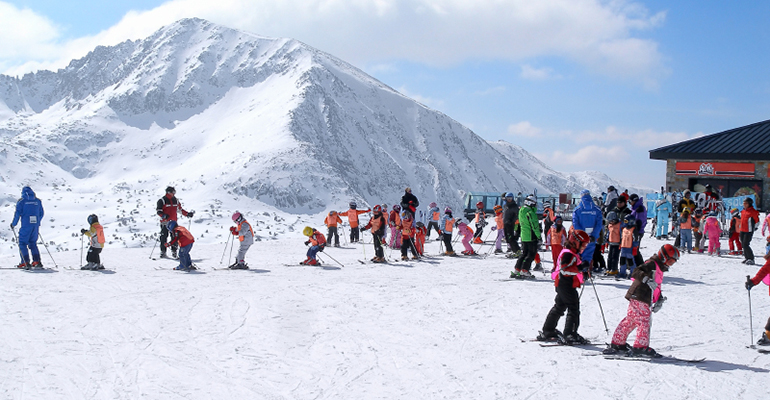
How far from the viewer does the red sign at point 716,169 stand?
99.7ft

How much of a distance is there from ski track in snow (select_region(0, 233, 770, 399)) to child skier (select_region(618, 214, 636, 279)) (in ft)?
2.13

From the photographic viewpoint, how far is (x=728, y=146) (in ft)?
103

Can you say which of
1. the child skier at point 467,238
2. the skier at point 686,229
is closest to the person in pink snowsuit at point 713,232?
the skier at point 686,229

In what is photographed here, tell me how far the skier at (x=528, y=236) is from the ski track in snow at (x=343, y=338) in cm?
49

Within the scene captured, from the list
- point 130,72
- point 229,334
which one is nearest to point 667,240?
point 229,334

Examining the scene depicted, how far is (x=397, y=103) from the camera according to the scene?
222ft

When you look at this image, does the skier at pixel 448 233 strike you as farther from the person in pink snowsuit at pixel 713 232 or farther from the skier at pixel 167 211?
the person in pink snowsuit at pixel 713 232

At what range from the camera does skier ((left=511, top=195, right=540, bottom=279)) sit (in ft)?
36.2

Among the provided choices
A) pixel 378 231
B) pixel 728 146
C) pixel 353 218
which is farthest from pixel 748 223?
pixel 728 146

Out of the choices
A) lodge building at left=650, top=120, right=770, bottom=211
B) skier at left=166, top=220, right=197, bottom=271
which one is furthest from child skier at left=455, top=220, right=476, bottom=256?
lodge building at left=650, top=120, right=770, bottom=211

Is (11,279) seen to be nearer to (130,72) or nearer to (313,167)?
(313,167)

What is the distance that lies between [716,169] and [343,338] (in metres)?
31.7

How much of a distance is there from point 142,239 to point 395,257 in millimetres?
10305

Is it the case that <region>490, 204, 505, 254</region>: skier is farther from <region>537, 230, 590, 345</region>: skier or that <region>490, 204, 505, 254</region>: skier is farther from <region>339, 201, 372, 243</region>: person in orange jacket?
<region>537, 230, 590, 345</region>: skier
